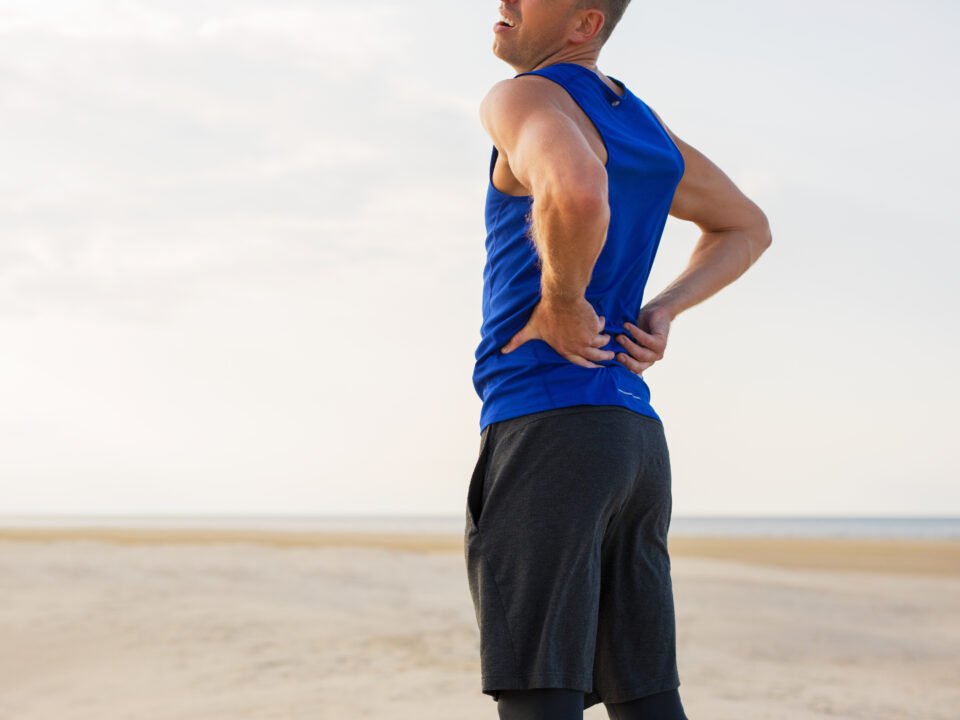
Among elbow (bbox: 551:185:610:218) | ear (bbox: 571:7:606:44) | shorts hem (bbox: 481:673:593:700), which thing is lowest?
shorts hem (bbox: 481:673:593:700)

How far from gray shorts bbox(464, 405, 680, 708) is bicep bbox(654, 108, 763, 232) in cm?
60

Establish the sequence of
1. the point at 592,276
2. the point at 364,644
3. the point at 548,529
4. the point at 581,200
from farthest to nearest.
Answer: the point at 364,644
the point at 592,276
the point at 548,529
the point at 581,200

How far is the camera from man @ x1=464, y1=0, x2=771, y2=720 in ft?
6.03

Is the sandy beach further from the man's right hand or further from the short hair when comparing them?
Answer: the short hair

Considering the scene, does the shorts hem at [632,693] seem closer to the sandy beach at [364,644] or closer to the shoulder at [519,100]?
the shoulder at [519,100]

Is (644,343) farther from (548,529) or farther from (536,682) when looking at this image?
(536,682)

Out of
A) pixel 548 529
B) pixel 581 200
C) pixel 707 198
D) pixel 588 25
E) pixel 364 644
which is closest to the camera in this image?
pixel 581 200

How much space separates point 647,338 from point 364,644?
5.04 meters

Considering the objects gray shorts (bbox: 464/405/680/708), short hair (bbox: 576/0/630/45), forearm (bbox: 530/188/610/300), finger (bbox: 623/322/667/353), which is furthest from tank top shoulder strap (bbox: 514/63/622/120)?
gray shorts (bbox: 464/405/680/708)

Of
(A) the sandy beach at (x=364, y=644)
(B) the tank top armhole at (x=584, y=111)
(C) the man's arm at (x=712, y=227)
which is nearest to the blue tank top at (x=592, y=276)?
(B) the tank top armhole at (x=584, y=111)

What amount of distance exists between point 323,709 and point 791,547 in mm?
14923

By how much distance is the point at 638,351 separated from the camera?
2.01m

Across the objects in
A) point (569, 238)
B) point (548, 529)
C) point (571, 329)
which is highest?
point (569, 238)

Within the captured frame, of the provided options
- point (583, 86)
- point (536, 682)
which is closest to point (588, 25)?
point (583, 86)
